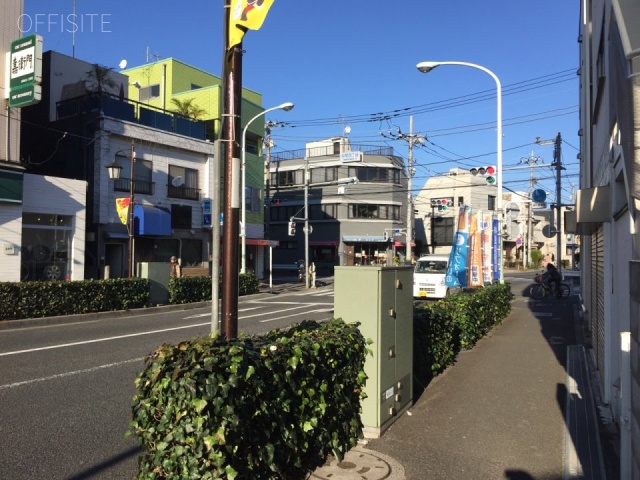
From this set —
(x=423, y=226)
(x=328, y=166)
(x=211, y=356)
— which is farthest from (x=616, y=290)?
(x=423, y=226)

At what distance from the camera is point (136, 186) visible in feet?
82.9

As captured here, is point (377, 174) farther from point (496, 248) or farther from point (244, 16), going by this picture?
point (244, 16)

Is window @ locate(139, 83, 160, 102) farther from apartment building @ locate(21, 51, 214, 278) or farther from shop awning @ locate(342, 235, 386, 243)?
shop awning @ locate(342, 235, 386, 243)

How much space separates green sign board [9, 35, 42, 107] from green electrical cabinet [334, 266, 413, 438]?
629 inches

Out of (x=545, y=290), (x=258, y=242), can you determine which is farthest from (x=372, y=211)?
(x=545, y=290)

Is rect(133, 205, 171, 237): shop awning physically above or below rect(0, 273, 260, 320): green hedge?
above

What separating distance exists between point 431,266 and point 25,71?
16560 millimetres

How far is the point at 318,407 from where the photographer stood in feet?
13.3

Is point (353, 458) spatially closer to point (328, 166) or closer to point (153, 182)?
point (153, 182)

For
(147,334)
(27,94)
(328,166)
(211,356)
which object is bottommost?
(147,334)

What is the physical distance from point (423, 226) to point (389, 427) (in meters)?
61.2

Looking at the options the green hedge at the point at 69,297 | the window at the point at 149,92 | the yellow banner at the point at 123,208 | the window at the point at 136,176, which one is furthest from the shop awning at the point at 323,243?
the green hedge at the point at 69,297

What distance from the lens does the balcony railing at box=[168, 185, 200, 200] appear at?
27109mm

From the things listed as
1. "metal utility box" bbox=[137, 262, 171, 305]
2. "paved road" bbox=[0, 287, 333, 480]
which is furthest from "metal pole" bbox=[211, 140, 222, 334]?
"metal utility box" bbox=[137, 262, 171, 305]
